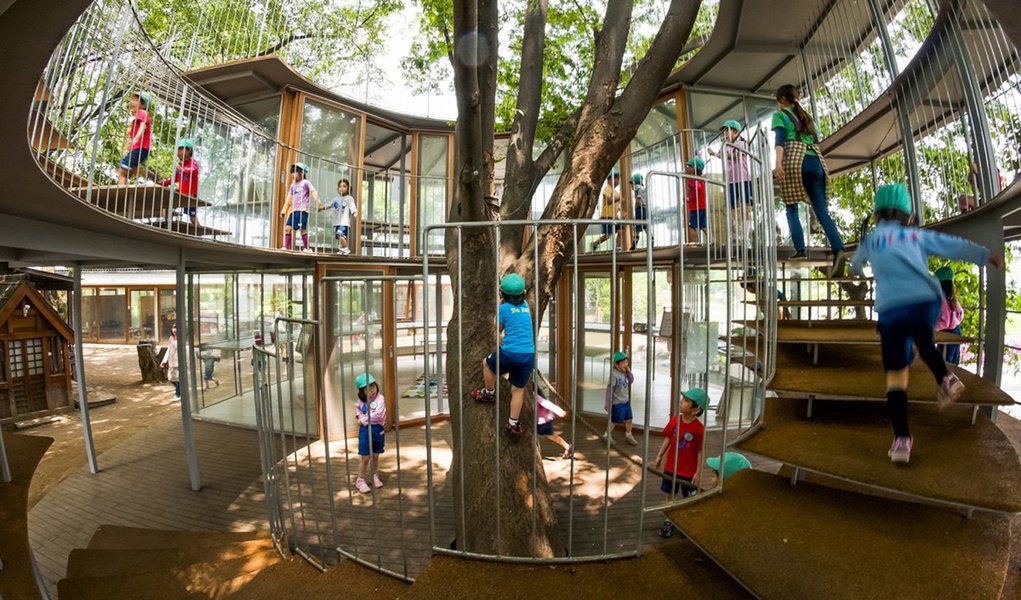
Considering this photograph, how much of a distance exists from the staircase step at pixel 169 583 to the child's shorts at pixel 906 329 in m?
3.76

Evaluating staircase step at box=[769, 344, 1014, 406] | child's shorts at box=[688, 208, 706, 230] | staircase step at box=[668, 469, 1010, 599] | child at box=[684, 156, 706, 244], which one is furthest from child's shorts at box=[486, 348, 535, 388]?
child's shorts at box=[688, 208, 706, 230]

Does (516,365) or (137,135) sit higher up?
(137,135)

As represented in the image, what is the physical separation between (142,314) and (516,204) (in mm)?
23062

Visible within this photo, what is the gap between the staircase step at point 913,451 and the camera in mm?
1707

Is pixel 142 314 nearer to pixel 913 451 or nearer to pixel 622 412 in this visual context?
pixel 622 412

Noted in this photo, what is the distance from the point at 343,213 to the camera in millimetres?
7914

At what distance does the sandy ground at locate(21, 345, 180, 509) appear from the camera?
6.68 m

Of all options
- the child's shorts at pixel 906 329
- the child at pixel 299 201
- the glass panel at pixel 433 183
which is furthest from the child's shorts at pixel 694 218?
the child at pixel 299 201

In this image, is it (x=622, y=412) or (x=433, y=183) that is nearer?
(x=622, y=412)

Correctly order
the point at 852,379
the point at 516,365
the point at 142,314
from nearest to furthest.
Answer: the point at 852,379
the point at 516,365
the point at 142,314

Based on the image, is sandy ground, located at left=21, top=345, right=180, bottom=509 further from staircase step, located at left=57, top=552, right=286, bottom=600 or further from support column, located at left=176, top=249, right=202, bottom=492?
staircase step, located at left=57, top=552, right=286, bottom=600

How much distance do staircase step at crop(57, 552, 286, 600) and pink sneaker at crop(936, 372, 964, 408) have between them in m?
3.96

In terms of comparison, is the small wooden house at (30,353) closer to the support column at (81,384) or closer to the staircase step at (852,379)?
the support column at (81,384)

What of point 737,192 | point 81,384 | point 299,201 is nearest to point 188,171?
point 299,201
